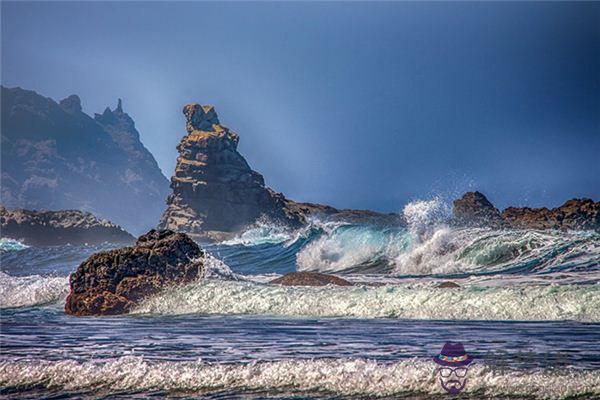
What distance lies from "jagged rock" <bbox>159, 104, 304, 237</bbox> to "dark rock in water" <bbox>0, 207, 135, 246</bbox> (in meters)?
17.2

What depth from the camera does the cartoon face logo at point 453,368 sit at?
6.98 metres

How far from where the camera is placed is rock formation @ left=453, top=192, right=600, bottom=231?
56125 millimetres

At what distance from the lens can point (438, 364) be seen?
7.73 m

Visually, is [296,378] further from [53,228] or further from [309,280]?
[53,228]

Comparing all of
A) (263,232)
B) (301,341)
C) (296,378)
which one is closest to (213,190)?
(263,232)

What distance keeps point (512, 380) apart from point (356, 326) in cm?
513

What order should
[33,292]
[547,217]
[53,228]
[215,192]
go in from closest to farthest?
[33,292], [547,217], [53,228], [215,192]

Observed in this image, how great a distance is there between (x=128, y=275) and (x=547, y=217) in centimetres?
5087

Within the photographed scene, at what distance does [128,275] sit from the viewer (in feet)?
54.3

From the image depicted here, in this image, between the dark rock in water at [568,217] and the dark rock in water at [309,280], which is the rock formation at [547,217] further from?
the dark rock in water at [309,280]

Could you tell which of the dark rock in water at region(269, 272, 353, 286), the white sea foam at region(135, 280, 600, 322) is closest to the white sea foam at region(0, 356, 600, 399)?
the white sea foam at region(135, 280, 600, 322)

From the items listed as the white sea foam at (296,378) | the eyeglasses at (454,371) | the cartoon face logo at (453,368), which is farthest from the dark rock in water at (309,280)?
the eyeglasses at (454,371)

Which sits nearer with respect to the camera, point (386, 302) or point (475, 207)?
point (386, 302)

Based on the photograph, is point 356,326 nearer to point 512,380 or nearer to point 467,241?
point 512,380
